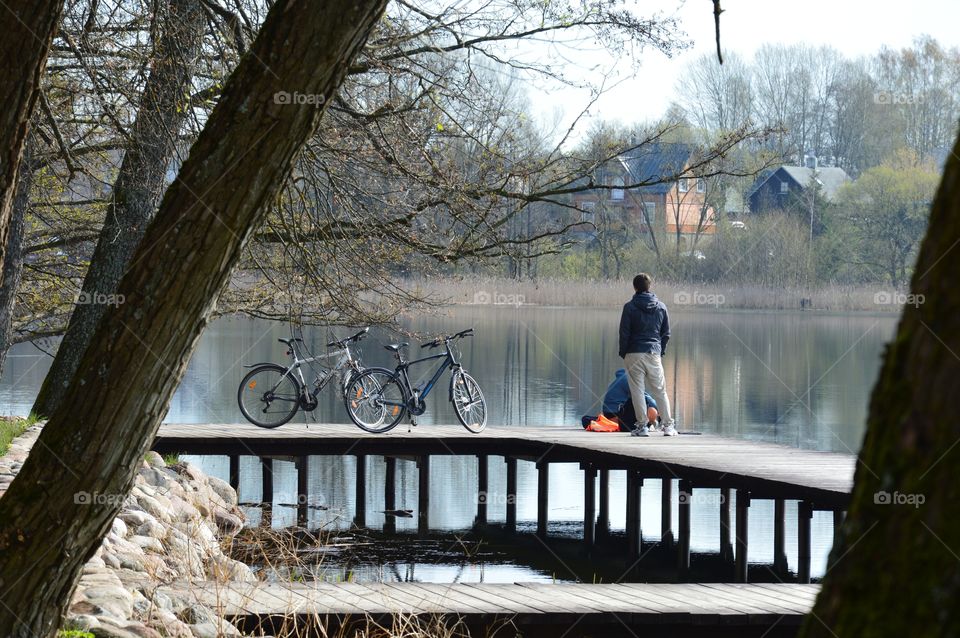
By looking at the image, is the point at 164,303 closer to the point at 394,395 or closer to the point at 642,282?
the point at 642,282

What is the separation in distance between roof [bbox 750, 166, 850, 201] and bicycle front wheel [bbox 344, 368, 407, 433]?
44194 millimetres

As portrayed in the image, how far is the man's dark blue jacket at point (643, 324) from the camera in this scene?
1302 centimetres

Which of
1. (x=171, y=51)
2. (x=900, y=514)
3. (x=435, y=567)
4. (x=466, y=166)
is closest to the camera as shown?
(x=900, y=514)

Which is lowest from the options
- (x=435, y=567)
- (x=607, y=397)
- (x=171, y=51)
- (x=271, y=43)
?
(x=435, y=567)

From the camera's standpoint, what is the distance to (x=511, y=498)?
48.7ft

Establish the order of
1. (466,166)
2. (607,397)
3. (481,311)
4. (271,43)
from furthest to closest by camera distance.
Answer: (481,311) → (607,397) → (466,166) → (271,43)

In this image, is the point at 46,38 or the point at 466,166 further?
the point at 466,166

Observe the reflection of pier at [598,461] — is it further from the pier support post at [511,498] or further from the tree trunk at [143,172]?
the tree trunk at [143,172]

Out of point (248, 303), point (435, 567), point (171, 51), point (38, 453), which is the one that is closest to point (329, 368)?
point (248, 303)

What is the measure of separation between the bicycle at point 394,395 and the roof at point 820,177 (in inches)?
1726

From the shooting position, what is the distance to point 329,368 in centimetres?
1420


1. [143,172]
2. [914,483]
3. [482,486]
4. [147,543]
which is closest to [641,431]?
[482,486]

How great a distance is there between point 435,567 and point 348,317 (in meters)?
2.66

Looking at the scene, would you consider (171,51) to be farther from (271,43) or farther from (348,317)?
(271,43)
